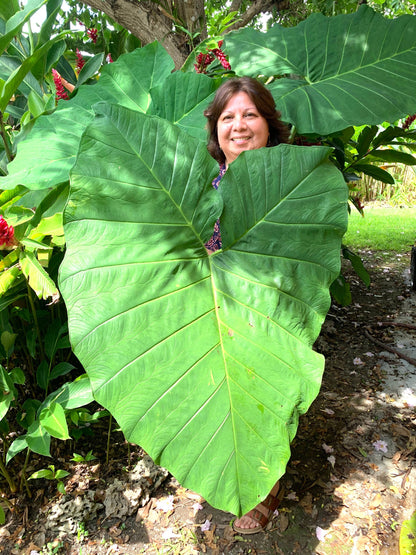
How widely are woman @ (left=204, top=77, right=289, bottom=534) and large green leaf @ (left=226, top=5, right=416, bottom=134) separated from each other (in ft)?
0.24

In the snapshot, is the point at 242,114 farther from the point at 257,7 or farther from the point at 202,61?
the point at 257,7

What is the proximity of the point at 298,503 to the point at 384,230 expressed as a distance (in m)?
4.53

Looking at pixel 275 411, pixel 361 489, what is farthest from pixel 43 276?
pixel 361 489

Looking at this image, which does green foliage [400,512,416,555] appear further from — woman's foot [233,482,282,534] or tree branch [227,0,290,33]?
tree branch [227,0,290,33]

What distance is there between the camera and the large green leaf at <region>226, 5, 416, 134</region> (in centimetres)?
137

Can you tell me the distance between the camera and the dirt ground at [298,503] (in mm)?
1358

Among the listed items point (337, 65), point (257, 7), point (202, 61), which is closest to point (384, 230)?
point (257, 7)

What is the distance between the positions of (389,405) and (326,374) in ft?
1.19

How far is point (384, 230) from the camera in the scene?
213 inches

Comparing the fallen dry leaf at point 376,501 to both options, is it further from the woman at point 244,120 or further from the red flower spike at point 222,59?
the red flower spike at point 222,59

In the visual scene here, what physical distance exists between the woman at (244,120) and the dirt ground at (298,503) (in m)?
0.05

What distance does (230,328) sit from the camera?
0.94 m

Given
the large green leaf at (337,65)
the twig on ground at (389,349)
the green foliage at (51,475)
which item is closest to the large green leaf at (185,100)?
the large green leaf at (337,65)

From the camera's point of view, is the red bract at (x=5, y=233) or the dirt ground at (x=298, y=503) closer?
the red bract at (x=5, y=233)
